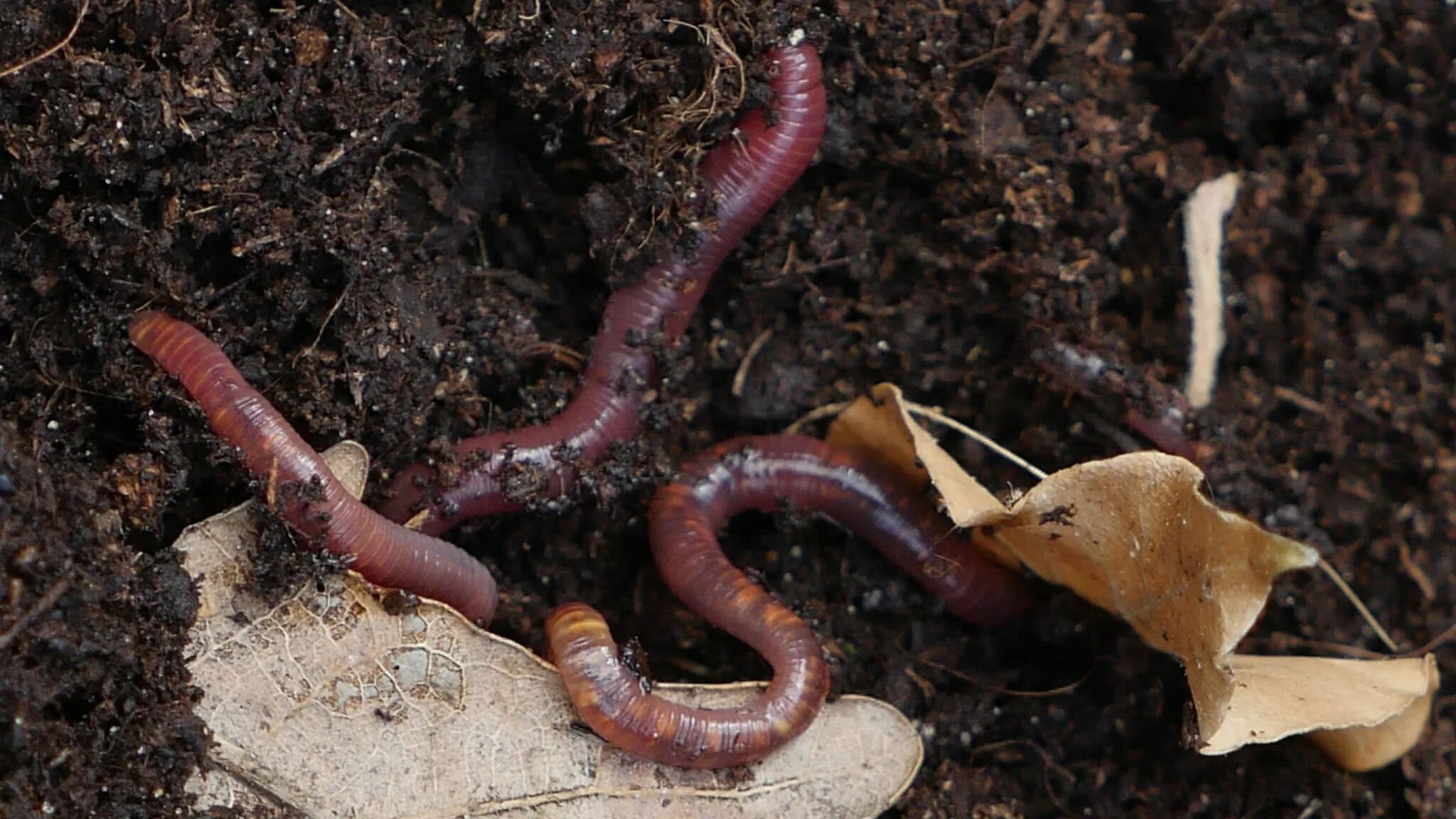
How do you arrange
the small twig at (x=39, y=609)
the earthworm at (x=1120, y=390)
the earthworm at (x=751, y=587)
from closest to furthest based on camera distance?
the small twig at (x=39, y=609) → the earthworm at (x=751, y=587) → the earthworm at (x=1120, y=390)

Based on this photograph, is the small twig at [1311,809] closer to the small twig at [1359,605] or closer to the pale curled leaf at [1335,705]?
the pale curled leaf at [1335,705]

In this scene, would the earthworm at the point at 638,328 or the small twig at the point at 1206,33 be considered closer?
the earthworm at the point at 638,328

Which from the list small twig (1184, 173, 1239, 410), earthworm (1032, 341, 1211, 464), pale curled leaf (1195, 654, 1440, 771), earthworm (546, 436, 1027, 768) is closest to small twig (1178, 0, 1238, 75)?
small twig (1184, 173, 1239, 410)

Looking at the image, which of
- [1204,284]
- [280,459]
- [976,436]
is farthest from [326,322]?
[1204,284]

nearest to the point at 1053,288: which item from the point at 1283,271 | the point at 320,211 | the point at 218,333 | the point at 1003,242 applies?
the point at 1003,242

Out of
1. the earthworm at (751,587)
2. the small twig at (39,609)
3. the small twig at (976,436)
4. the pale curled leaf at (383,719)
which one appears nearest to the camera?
the small twig at (39,609)

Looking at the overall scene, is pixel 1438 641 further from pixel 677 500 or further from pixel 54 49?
pixel 54 49

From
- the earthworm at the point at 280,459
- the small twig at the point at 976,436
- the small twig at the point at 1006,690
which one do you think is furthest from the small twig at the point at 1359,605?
the earthworm at the point at 280,459
